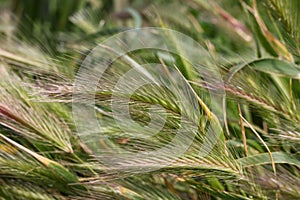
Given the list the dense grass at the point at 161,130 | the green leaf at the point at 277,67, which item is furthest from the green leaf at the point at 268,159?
the green leaf at the point at 277,67

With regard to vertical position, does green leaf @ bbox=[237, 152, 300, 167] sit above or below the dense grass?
below

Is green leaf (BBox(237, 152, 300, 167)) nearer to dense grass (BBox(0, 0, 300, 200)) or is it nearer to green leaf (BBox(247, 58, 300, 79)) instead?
dense grass (BBox(0, 0, 300, 200))

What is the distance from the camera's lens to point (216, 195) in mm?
975

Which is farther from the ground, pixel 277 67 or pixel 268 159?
pixel 277 67

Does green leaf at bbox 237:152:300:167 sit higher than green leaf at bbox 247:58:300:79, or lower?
lower

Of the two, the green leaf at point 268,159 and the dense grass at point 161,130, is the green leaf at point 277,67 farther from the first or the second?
the green leaf at point 268,159

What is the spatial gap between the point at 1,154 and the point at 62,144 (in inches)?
3.8

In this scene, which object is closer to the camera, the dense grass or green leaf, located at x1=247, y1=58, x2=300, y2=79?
the dense grass

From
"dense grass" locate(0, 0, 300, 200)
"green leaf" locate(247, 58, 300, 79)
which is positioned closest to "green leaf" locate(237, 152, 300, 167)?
"dense grass" locate(0, 0, 300, 200)

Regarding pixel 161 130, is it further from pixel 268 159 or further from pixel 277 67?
pixel 277 67

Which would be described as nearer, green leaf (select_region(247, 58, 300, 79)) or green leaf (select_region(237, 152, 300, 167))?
green leaf (select_region(237, 152, 300, 167))

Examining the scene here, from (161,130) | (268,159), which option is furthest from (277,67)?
(161,130)

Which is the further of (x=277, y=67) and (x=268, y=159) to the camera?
(x=277, y=67)

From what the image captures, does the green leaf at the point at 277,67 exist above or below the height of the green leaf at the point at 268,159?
above
